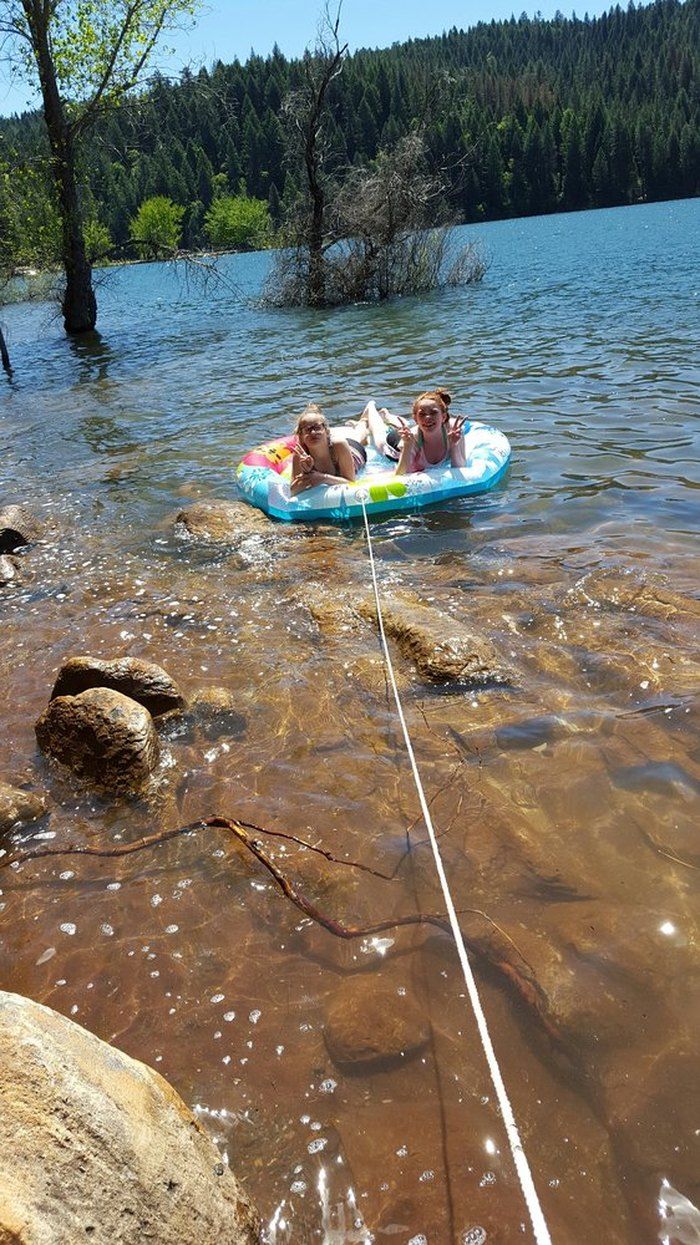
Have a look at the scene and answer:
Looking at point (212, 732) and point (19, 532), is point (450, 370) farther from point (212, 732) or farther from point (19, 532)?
point (212, 732)

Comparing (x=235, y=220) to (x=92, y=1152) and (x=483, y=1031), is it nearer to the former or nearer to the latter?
(x=483, y=1031)

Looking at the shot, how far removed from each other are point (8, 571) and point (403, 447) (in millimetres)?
3923

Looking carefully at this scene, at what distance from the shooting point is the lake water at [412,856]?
2090 millimetres

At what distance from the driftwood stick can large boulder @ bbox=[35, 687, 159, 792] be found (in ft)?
1.26

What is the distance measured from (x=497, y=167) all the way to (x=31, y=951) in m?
105

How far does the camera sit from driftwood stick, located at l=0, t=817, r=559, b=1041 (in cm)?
250

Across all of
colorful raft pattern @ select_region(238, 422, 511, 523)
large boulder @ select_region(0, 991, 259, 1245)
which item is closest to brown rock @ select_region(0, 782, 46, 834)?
large boulder @ select_region(0, 991, 259, 1245)

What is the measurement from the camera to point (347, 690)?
4402 millimetres

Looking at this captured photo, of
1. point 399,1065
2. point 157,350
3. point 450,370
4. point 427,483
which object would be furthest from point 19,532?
point 157,350

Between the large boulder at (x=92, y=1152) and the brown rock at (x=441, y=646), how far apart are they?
291cm

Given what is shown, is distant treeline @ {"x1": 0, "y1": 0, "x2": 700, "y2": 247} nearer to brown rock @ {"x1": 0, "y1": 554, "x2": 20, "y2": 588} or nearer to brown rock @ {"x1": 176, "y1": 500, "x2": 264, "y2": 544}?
brown rock @ {"x1": 176, "y1": 500, "x2": 264, "y2": 544}

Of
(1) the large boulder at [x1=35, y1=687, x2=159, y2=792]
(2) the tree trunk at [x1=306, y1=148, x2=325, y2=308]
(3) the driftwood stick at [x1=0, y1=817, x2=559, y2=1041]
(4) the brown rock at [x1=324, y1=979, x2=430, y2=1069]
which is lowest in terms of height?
(4) the brown rock at [x1=324, y1=979, x2=430, y2=1069]

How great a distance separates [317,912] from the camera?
2.88m

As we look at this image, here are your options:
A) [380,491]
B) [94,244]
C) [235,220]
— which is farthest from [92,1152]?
[235,220]
